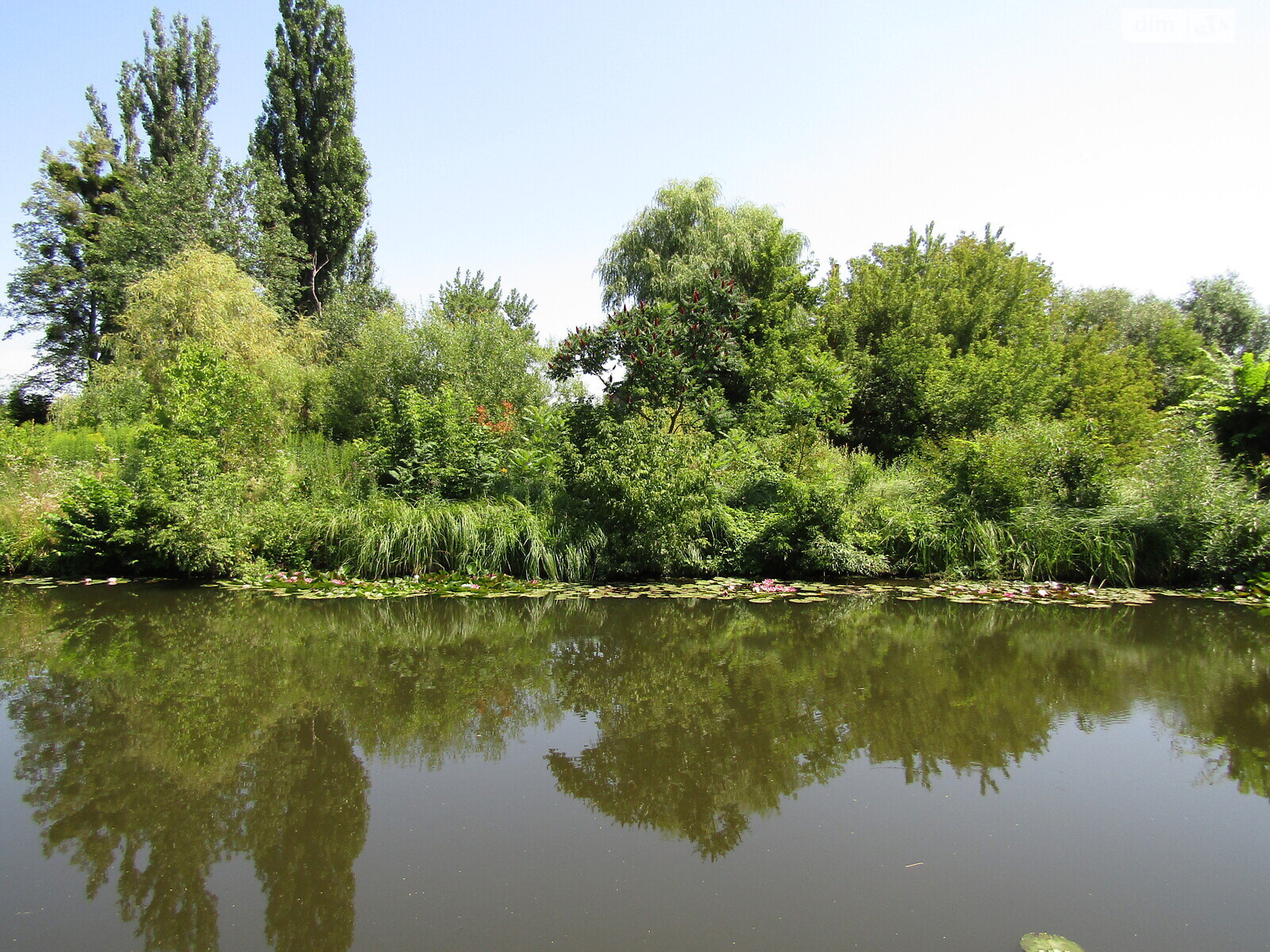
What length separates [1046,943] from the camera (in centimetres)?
274

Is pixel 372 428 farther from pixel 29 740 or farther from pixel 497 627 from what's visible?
pixel 29 740

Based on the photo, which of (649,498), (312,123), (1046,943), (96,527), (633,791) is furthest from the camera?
(312,123)

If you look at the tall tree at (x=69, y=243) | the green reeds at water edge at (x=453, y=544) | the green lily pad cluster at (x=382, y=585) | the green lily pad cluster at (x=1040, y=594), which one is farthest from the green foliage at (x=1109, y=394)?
the tall tree at (x=69, y=243)

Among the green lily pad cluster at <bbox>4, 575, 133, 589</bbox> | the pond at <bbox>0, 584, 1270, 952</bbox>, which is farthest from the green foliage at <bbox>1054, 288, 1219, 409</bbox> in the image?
the green lily pad cluster at <bbox>4, 575, 133, 589</bbox>

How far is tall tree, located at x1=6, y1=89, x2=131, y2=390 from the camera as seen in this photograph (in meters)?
26.1

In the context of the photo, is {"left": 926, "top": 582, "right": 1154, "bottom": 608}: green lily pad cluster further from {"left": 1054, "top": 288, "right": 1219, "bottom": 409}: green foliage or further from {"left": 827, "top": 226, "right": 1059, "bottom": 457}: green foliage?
{"left": 827, "top": 226, "right": 1059, "bottom": 457}: green foliage

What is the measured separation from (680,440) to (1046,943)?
778 cm

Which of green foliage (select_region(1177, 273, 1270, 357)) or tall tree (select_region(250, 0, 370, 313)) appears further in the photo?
green foliage (select_region(1177, 273, 1270, 357))

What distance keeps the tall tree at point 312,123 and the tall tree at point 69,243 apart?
6128 millimetres

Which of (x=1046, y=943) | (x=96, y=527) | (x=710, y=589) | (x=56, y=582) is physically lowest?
(x=1046, y=943)

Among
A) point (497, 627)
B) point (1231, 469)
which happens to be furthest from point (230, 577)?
point (1231, 469)

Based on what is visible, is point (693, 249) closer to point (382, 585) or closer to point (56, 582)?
point (382, 585)

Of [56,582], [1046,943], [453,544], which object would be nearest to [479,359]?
[453,544]

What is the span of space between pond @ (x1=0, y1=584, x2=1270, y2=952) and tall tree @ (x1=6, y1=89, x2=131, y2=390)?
25.0 meters
